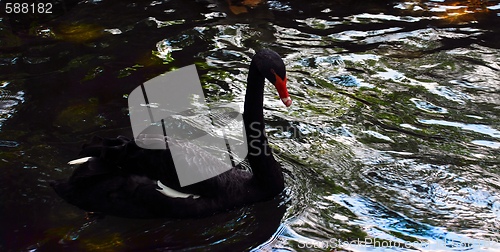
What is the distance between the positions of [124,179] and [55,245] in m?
0.57

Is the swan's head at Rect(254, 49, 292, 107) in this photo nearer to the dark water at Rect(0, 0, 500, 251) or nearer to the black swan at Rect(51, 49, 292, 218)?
the black swan at Rect(51, 49, 292, 218)

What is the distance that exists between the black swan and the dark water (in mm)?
103

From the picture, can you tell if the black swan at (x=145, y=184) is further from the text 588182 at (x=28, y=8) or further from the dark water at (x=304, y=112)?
the text 588182 at (x=28, y=8)

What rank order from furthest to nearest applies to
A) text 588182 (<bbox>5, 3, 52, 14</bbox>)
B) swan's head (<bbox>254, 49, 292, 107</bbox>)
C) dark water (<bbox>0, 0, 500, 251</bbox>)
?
1. text 588182 (<bbox>5, 3, 52, 14</bbox>)
2. dark water (<bbox>0, 0, 500, 251</bbox>)
3. swan's head (<bbox>254, 49, 292, 107</bbox>)

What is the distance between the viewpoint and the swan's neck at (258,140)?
3.05m

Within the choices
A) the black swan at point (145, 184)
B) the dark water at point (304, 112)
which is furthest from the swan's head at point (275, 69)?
the dark water at point (304, 112)

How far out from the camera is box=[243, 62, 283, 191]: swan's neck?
3.05 metres

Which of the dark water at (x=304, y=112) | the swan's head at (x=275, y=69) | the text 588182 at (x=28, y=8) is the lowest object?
the dark water at (x=304, y=112)

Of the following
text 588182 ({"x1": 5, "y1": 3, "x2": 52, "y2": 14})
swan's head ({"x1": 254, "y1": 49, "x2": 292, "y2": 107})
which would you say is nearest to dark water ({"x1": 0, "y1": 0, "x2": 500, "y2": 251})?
text 588182 ({"x1": 5, "y1": 3, "x2": 52, "y2": 14})

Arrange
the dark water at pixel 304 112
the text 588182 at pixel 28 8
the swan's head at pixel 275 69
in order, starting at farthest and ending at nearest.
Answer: the text 588182 at pixel 28 8 < the dark water at pixel 304 112 < the swan's head at pixel 275 69

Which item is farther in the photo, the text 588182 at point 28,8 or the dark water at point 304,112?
the text 588182 at point 28,8

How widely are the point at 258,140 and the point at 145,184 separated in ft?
2.66

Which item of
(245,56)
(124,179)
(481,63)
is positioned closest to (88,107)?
(124,179)

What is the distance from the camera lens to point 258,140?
10.3 feet
